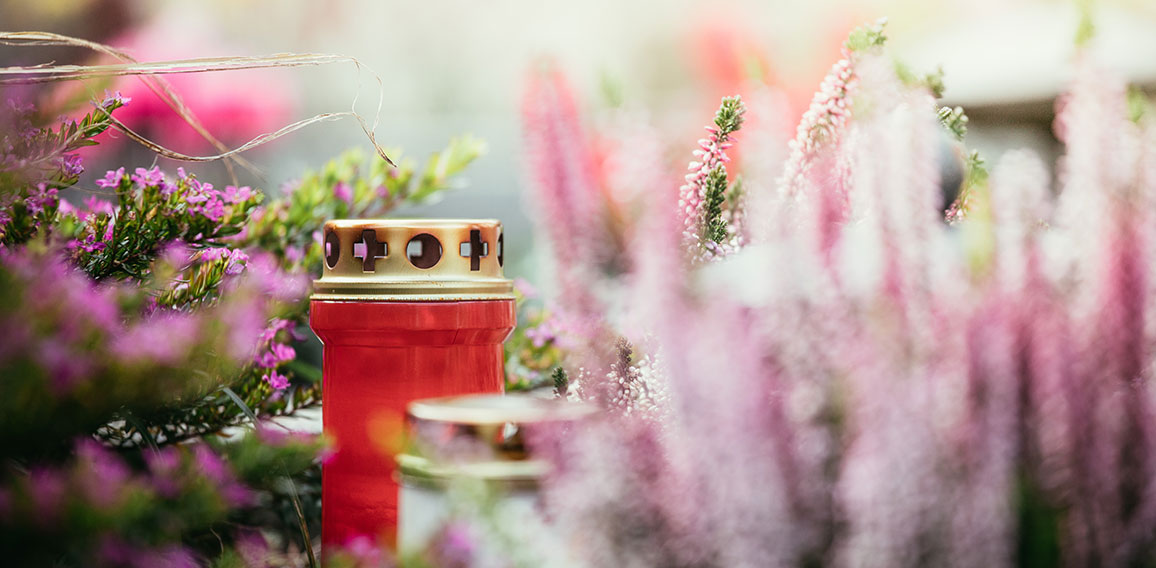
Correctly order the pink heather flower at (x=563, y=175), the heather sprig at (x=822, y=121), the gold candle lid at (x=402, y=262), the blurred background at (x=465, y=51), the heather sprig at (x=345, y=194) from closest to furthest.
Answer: the pink heather flower at (x=563, y=175), the heather sprig at (x=822, y=121), the gold candle lid at (x=402, y=262), the heather sprig at (x=345, y=194), the blurred background at (x=465, y=51)

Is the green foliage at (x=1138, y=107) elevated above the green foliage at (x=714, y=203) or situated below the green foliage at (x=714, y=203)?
above

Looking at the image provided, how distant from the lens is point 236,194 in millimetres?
894

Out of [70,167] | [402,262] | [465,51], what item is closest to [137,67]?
[70,167]

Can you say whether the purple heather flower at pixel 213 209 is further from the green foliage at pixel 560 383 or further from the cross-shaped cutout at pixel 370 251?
the green foliage at pixel 560 383

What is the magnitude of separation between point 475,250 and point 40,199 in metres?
0.30

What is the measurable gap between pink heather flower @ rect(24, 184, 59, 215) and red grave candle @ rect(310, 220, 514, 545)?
184 mm

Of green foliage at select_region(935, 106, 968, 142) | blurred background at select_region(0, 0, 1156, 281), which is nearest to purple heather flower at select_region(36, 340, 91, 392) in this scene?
green foliage at select_region(935, 106, 968, 142)

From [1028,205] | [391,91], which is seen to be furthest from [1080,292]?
[391,91]

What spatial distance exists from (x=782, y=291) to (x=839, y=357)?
0.04 meters

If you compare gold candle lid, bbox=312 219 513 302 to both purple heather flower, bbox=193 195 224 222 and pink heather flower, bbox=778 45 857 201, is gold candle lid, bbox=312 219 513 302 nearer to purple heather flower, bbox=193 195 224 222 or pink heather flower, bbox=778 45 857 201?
purple heather flower, bbox=193 195 224 222

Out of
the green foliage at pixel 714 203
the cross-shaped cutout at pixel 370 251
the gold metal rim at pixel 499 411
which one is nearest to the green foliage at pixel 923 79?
the green foliage at pixel 714 203

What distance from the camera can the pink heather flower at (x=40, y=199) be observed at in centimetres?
70

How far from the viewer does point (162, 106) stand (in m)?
2.04

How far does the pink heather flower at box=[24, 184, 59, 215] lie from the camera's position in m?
0.70
